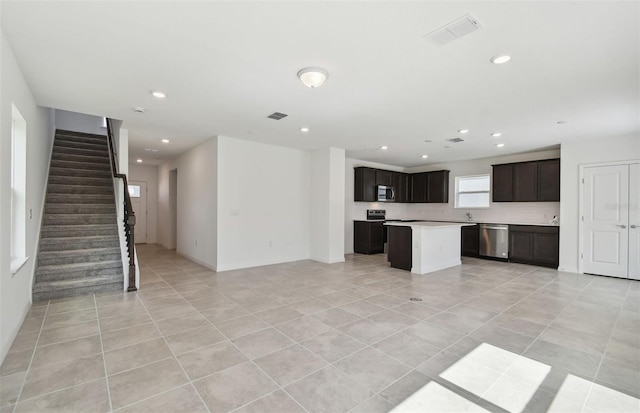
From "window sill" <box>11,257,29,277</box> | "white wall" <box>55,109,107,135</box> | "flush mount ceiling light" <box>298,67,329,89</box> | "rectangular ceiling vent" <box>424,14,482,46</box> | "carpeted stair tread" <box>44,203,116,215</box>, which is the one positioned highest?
"white wall" <box>55,109,107,135</box>

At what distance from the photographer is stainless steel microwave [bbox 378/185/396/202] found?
27.9 ft

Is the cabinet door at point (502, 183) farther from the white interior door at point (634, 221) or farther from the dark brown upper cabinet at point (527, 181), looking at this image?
the white interior door at point (634, 221)

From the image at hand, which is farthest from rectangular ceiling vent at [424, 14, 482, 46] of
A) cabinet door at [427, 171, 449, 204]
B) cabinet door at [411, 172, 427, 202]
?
cabinet door at [411, 172, 427, 202]

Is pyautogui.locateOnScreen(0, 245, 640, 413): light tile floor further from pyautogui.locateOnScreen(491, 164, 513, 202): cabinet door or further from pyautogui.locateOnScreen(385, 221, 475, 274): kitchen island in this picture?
pyautogui.locateOnScreen(491, 164, 513, 202): cabinet door

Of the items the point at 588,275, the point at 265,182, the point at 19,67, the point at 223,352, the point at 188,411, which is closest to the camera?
the point at 188,411

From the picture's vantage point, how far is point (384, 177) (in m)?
8.69

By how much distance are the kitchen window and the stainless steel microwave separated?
70.3 inches

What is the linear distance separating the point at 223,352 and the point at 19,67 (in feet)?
10.9

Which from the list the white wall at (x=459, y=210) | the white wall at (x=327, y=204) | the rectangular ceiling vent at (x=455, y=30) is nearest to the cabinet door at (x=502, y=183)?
the white wall at (x=459, y=210)


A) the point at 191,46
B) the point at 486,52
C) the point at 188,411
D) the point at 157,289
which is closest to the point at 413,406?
the point at 188,411

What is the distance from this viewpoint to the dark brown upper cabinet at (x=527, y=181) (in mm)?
6512

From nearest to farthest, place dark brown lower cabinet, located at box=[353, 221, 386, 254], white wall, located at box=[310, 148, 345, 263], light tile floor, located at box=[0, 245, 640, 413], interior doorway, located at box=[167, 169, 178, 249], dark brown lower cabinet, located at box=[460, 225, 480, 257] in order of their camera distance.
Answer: light tile floor, located at box=[0, 245, 640, 413] → white wall, located at box=[310, 148, 345, 263] → dark brown lower cabinet, located at box=[460, 225, 480, 257] → dark brown lower cabinet, located at box=[353, 221, 386, 254] → interior doorway, located at box=[167, 169, 178, 249]

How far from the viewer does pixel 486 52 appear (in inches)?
A: 101

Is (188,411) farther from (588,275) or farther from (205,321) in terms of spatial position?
(588,275)
